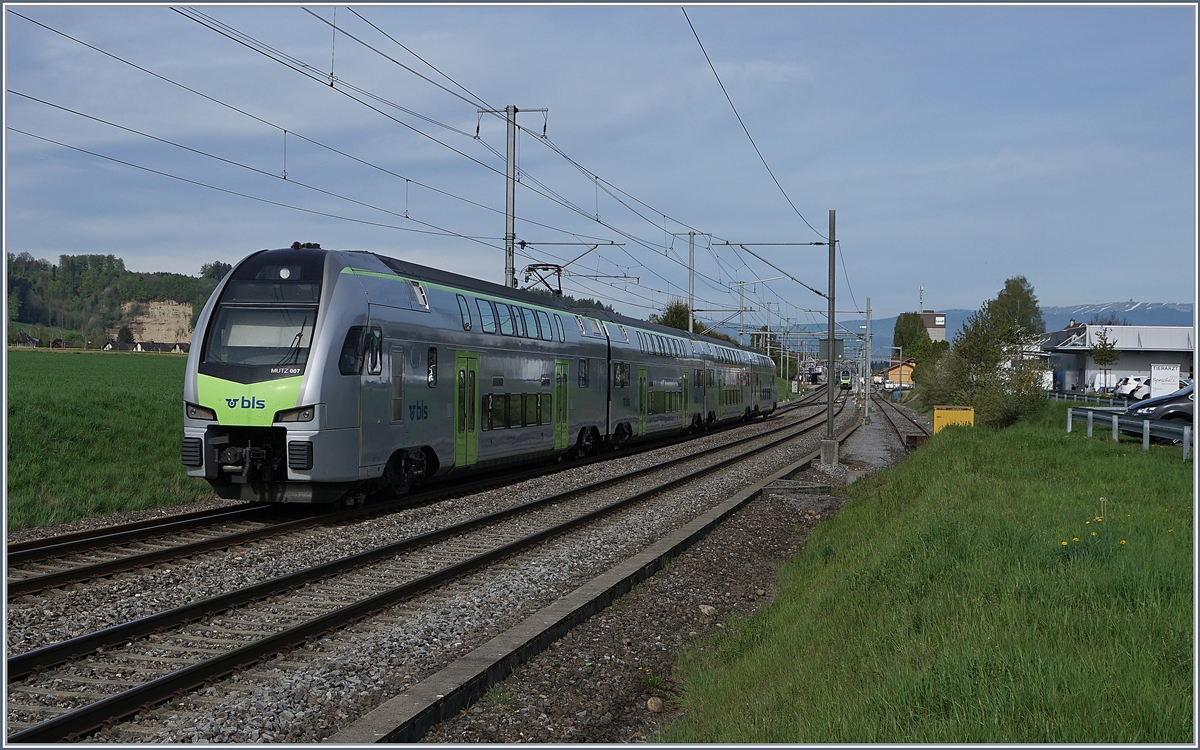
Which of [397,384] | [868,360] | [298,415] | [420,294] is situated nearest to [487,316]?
[420,294]

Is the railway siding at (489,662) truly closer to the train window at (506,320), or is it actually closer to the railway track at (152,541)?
the railway track at (152,541)

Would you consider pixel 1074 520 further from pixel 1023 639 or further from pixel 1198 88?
pixel 1198 88

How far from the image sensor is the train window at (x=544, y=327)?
21.0m

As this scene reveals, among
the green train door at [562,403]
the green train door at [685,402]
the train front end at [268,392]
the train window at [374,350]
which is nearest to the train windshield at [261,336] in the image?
the train front end at [268,392]

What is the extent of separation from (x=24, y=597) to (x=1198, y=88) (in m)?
9.80

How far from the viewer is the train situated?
42.4 ft

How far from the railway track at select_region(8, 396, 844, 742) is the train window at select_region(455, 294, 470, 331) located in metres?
4.59

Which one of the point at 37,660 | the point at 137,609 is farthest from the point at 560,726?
the point at 137,609

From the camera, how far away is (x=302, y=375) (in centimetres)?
1280

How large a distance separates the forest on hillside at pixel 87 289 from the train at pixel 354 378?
37.1 metres

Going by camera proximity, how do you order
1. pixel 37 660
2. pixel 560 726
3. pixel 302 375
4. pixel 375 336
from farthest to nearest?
pixel 375 336, pixel 302 375, pixel 37 660, pixel 560 726

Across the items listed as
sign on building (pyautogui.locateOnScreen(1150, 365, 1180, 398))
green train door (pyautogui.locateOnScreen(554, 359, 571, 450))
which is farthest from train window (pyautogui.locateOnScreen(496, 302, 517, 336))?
sign on building (pyautogui.locateOnScreen(1150, 365, 1180, 398))

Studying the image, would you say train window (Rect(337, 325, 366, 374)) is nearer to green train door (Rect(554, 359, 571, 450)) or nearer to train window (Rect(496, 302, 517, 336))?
train window (Rect(496, 302, 517, 336))

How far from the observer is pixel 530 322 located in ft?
66.9
